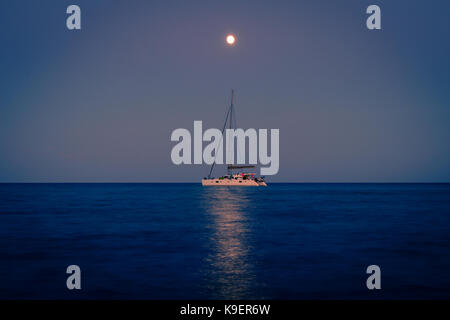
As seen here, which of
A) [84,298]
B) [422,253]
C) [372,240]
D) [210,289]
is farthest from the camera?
[372,240]

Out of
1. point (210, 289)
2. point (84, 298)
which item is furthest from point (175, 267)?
point (84, 298)

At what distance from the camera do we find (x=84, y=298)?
1569 centimetres

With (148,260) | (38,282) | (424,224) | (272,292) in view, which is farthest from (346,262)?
(424,224)

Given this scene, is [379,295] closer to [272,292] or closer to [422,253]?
[272,292]

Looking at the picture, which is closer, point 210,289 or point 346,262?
point 210,289

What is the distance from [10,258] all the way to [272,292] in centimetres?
1523

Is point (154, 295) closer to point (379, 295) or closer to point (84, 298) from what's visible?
point (84, 298)

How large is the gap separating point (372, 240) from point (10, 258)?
78.2 ft

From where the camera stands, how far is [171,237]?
106ft

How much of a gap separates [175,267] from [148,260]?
247 centimetres

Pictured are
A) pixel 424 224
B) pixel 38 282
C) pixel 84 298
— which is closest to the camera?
pixel 84 298

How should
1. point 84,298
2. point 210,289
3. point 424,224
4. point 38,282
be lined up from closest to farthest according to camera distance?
1. point 84,298
2. point 210,289
3. point 38,282
4. point 424,224

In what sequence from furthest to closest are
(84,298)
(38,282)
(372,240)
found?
1. (372,240)
2. (38,282)
3. (84,298)

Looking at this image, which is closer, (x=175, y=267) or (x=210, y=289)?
(x=210, y=289)
